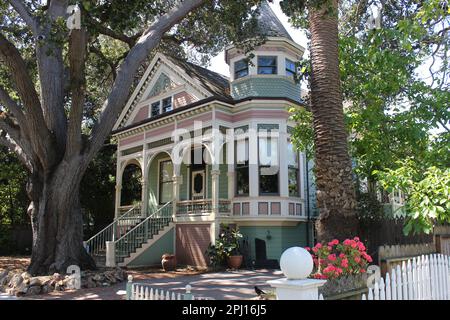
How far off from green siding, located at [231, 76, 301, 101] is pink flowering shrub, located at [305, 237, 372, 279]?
1163 cm

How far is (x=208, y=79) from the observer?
20625mm

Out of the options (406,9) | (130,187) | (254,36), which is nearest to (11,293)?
(254,36)

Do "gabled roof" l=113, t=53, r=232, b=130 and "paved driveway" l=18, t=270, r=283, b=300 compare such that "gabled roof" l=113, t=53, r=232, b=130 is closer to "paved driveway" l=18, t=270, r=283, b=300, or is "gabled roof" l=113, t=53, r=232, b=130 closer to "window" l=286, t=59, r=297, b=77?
"window" l=286, t=59, r=297, b=77

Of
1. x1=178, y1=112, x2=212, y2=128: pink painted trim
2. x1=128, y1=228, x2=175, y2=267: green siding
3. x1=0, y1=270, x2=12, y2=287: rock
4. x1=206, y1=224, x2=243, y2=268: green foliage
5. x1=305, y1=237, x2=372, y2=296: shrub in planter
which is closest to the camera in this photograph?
x1=305, y1=237, x2=372, y2=296: shrub in planter

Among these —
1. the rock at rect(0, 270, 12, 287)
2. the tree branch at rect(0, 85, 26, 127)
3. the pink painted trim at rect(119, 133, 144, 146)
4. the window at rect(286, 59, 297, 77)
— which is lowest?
the rock at rect(0, 270, 12, 287)

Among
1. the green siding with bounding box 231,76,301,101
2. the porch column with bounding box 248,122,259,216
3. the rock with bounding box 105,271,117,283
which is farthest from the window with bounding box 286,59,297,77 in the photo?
the rock with bounding box 105,271,117,283

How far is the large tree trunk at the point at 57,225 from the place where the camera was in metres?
12.4

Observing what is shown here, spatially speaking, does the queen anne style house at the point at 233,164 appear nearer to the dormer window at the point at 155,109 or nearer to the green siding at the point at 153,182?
the dormer window at the point at 155,109

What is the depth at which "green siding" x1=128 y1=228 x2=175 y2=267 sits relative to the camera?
17.4m

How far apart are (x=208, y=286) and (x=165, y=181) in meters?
11.5

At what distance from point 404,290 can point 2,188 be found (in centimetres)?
2749

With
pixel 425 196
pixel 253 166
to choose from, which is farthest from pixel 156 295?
pixel 253 166

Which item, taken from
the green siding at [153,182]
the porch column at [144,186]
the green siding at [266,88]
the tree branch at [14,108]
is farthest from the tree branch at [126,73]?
the green siding at [153,182]

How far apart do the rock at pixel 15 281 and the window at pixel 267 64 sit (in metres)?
12.2
